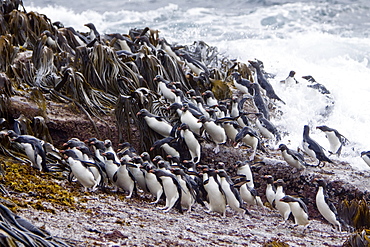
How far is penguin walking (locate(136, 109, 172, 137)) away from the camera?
8891 millimetres

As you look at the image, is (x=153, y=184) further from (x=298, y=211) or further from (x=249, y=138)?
(x=249, y=138)

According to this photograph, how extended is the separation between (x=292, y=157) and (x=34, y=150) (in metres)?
3.84

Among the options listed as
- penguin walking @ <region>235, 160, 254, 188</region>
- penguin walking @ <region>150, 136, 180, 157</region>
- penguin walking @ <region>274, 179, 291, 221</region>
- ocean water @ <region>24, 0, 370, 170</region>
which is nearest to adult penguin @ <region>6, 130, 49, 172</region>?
penguin walking @ <region>150, 136, 180, 157</region>

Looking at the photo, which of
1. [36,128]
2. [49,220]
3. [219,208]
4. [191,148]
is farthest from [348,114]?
[49,220]

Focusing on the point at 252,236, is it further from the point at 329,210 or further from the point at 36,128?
the point at 36,128

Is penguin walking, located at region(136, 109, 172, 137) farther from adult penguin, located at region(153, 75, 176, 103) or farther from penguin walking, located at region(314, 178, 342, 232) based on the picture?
penguin walking, located at region(314, 178, 342, 232)

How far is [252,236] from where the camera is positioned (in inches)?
255

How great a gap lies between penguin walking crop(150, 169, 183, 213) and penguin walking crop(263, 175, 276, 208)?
1659 mm

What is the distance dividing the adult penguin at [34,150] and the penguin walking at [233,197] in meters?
2.30

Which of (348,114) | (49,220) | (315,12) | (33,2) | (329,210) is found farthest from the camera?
(33,2)

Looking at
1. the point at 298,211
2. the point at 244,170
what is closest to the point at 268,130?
the point at 244,170

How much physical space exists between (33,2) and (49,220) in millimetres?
27980

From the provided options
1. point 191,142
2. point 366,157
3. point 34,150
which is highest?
point 34,150

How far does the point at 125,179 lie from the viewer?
23.6 ft
